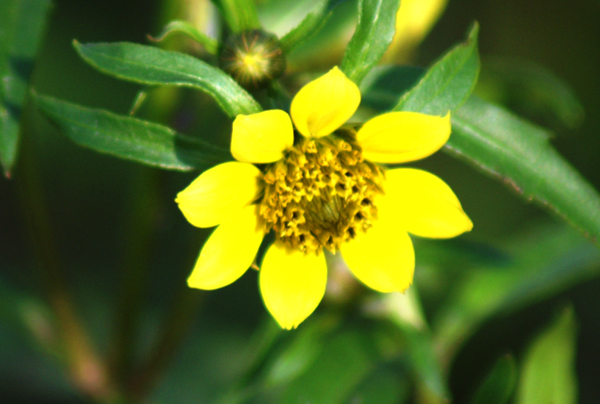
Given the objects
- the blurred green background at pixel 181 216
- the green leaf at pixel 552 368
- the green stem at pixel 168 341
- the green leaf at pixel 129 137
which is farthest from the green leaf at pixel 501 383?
the blurred green background at pixel 181 216

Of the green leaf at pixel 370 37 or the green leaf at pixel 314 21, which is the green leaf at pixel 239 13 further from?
the green leaf at pixel 370 37

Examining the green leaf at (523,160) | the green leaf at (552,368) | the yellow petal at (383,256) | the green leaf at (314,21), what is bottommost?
→ the green leaf at (552,368)

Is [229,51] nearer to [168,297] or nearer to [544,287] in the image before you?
[544,287]

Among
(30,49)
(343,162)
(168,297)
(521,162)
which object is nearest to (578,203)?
(521,162)

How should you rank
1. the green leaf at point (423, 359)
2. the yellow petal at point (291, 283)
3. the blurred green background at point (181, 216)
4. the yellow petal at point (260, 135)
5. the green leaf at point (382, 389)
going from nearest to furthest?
the yellow petal at point (260, 135)
the yellow petal at point (291, 283)
the green leaf at point (423, 359)
the green leaf at point (382, 389)
the blurred green background at point (181, 216)

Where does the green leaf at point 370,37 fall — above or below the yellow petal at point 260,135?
above

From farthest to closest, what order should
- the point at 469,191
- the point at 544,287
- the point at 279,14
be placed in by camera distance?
the point at 469,191 → the point at 544,287 → the point at 279,14

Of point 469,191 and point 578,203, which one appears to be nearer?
point 578,203

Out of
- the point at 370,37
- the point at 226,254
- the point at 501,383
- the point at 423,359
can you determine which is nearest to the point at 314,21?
the point at 370,37
